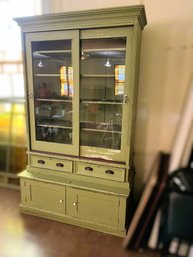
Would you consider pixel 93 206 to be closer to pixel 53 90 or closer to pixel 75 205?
pixel 75 205

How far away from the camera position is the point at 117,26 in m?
1.65

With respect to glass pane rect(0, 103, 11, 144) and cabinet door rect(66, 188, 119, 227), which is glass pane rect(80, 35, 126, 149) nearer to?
cabinet door rect(66, 188, 119, 227)

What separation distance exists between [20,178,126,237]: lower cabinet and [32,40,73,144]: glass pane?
0.49 meters

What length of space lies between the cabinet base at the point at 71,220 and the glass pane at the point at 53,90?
2.50 ft

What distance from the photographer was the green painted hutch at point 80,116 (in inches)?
68.5

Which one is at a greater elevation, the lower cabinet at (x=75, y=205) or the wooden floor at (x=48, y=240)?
the lower cabinet at (x=75, y=205)

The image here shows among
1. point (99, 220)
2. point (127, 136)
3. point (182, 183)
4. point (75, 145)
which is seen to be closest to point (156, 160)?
point (182, 183)

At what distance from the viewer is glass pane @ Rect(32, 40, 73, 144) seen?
1944 millimetres

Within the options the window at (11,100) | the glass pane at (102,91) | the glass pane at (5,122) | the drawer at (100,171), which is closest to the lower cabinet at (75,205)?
the drawer at (100,171)

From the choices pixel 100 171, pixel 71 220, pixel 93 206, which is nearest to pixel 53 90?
pixel 100 171

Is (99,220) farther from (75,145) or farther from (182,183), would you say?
(182,183)

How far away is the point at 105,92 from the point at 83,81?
0.23 m

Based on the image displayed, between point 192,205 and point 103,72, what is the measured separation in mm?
1555

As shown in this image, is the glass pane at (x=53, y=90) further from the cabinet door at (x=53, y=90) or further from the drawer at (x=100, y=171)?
the drawer at (x=100, y=171)
